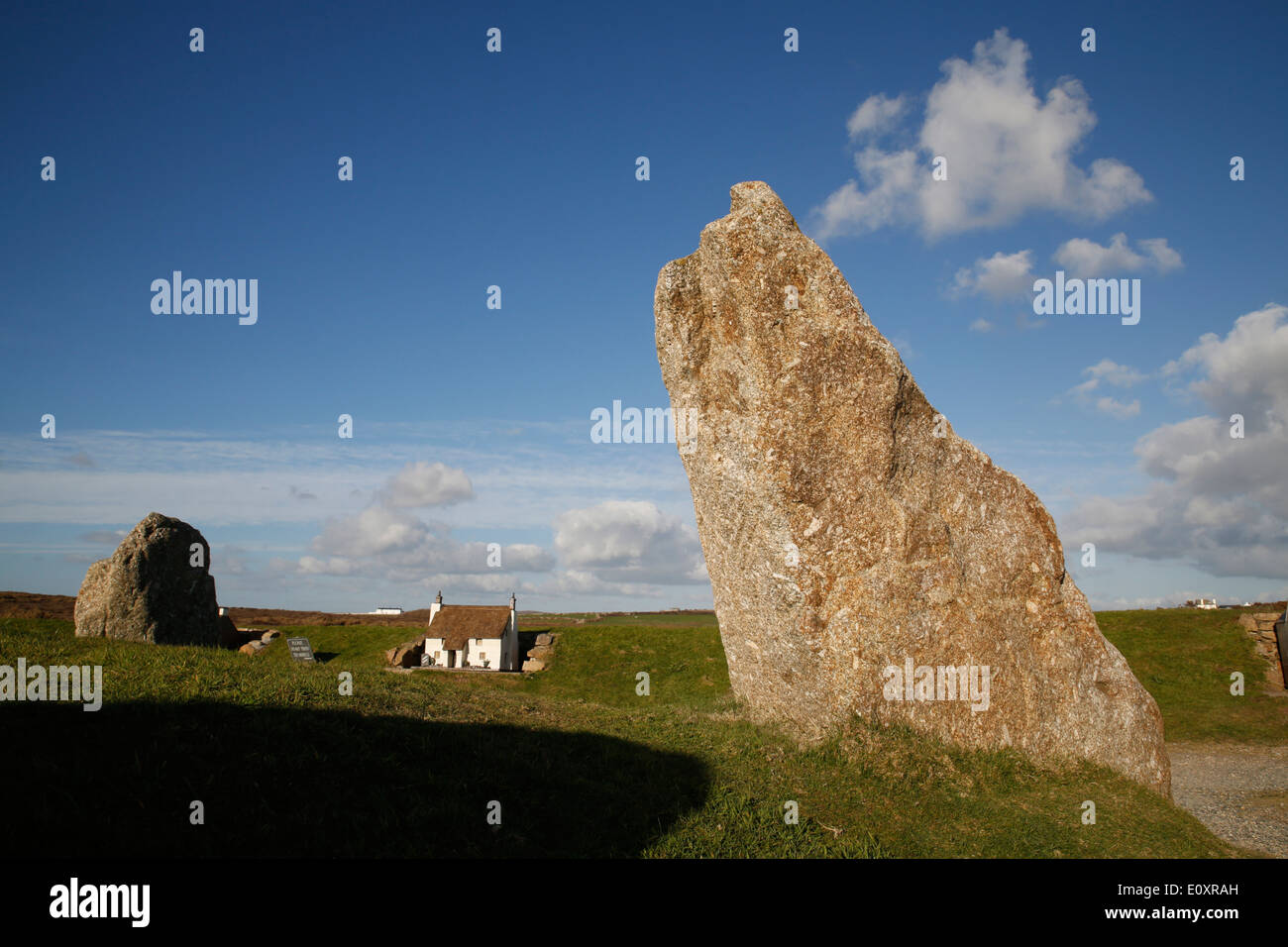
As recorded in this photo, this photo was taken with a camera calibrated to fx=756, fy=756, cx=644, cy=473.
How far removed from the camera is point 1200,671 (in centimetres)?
2862

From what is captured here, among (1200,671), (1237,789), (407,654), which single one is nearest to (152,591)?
(407,654)

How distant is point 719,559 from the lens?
47.9ft

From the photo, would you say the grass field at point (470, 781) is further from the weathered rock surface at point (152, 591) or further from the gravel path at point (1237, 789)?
the gravel path at point (1237, 789)

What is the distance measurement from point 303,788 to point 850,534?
349 inches

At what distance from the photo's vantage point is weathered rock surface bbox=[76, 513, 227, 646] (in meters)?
17.6

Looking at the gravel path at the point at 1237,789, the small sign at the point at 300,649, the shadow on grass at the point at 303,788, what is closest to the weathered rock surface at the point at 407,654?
the small sign at the point at 300,649

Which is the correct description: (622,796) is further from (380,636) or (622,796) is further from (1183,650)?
(380,636)

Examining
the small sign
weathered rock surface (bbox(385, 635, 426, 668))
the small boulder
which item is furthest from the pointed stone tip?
the small boulder

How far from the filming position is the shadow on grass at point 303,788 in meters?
7.57

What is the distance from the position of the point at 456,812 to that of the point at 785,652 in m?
6.43

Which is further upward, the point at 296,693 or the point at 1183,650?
the point at 296,693

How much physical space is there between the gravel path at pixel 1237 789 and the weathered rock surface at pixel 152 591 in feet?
75.4
